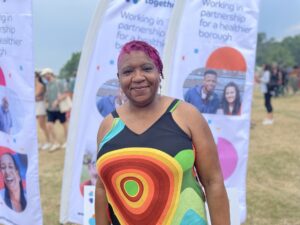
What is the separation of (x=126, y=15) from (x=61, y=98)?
550 centimetres

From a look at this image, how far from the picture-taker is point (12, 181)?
388 cm

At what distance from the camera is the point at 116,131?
72.2 inches

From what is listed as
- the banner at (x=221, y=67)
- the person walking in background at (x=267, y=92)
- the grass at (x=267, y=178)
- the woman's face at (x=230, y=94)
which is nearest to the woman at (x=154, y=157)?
the banner at (x=221, y=67)

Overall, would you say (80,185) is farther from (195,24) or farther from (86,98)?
(195,24)

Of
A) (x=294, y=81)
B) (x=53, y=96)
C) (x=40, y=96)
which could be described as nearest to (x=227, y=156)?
(x=53, y=96)

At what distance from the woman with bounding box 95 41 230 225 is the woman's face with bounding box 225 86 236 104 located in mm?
2369

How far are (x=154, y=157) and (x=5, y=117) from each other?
2.51 metres

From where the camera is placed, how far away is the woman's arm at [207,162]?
5.87 feet

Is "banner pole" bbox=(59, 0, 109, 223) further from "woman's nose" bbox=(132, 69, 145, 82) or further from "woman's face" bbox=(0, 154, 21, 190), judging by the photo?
"woman's nose" bbox=(132, 69, 145, 82)

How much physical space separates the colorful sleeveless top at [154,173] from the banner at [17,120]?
2.07 m

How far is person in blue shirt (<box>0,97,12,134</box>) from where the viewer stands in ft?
12.5

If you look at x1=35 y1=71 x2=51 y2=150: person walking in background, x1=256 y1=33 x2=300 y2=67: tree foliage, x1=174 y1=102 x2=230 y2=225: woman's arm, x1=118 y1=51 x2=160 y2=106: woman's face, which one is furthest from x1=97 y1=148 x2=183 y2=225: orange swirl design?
x1=256 y1=33 x2=300 y2=67: tree foliage

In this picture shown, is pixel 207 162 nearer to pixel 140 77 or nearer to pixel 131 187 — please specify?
pixel 131 187

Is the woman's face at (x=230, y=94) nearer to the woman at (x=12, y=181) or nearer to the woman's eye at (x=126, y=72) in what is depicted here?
the woman at (x=12, y=181)
